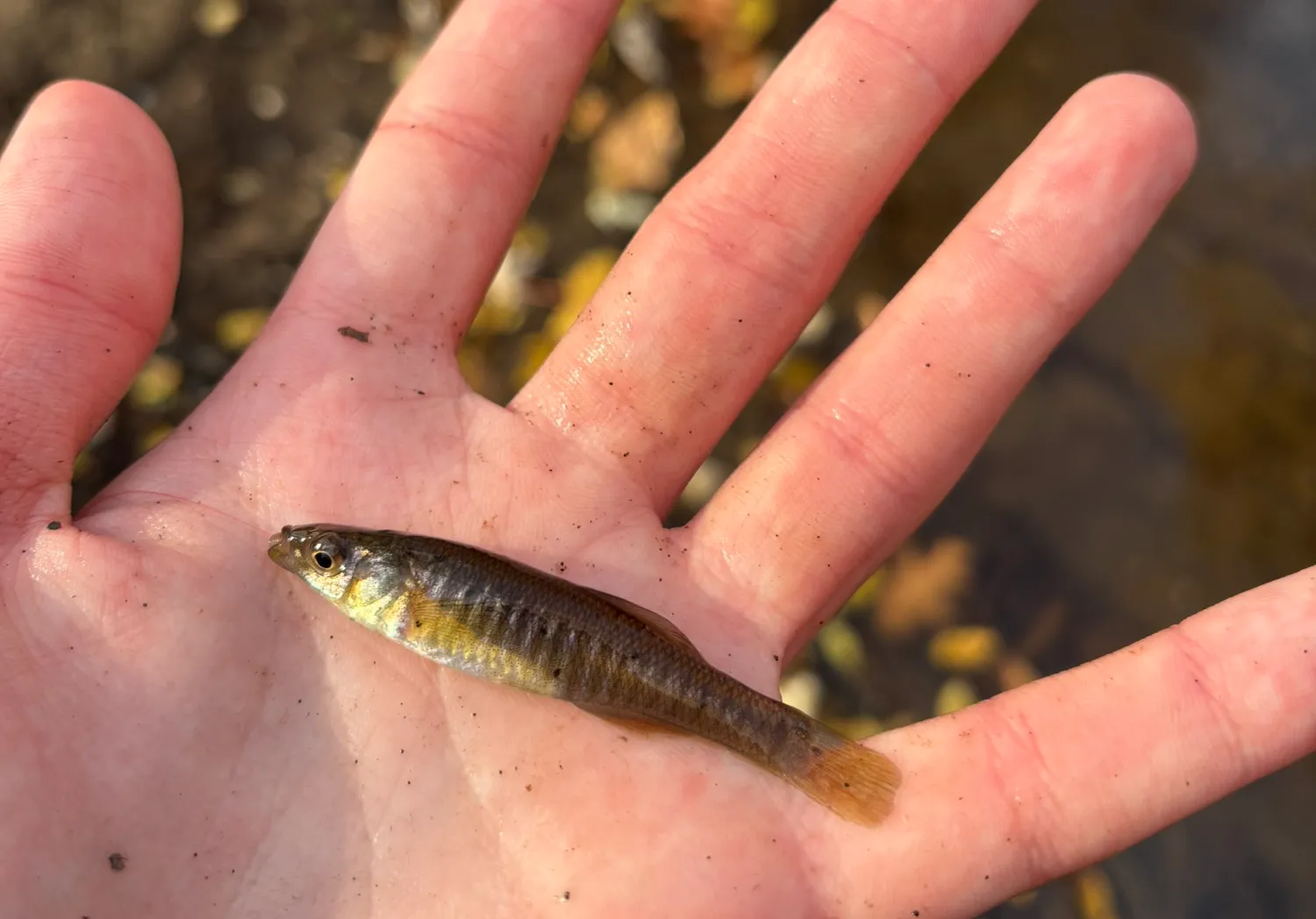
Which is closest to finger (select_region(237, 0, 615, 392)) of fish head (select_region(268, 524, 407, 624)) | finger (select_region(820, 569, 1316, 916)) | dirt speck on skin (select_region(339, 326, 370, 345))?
dirt speck on skin (select_region(339, 326, 370, 345))

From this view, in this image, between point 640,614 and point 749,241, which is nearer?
point 640,614

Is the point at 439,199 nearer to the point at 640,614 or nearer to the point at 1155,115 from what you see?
the point at 640,614

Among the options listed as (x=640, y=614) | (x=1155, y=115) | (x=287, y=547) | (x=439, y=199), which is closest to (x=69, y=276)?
(x=287, y=547)

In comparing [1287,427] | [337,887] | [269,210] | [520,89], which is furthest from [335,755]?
[1287,427]

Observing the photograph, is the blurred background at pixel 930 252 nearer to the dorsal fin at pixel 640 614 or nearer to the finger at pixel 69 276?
the dorsal fin at pixel 640 614

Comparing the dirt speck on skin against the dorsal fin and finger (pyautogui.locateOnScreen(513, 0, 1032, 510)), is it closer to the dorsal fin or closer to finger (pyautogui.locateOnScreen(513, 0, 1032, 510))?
finger (pyautogui.locateOnScreen(513, 0, 1032, 510))

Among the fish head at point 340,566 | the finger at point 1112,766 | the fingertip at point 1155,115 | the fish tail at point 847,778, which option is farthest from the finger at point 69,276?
the fingertip at point 1155,115

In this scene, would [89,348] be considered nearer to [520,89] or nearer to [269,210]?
[520,89]
